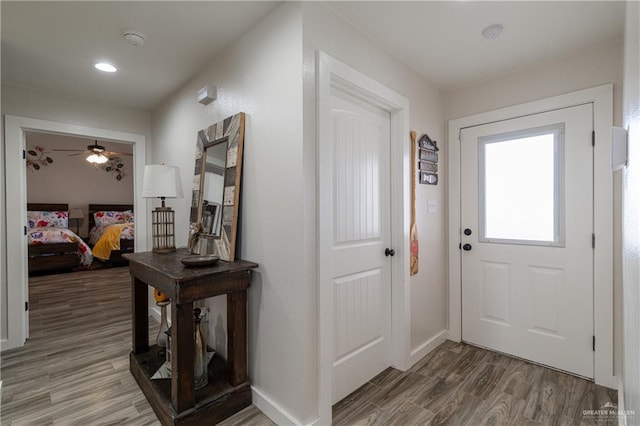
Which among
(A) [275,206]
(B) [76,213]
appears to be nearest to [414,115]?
(A) [275,206]

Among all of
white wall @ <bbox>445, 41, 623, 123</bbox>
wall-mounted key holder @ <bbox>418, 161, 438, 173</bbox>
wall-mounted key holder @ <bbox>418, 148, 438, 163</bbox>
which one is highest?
white wall @ <bbox>445, 41, 623, 123</bbox>

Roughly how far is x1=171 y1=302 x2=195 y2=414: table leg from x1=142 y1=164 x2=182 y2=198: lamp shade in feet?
3.48

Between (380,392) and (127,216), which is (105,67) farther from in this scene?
(127,216)

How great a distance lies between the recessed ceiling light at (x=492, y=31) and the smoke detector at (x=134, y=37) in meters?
2.32

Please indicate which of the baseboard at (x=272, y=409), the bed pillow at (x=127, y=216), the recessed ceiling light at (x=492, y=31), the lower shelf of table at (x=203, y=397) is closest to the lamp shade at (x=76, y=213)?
the bed pillow at (x=127, y=216)

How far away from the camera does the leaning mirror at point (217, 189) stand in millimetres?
2008

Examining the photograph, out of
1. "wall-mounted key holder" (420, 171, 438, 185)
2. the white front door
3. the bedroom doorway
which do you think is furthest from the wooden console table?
the bedroom doorway

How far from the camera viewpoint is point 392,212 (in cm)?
236

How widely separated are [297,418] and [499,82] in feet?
9.89

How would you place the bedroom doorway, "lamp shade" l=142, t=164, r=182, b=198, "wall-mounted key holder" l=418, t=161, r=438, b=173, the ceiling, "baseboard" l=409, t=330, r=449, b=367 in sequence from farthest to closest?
1. the bedroom doorway
2. "wall-mounted key holder" l=418, t=161, r=438, b=173
3. "baseboard" l=409, t=330, r=449, b=367
4. "lamp shade" l=142, t=164, r=182, b=198
5. the ceiling

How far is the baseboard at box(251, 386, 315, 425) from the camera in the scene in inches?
65.8

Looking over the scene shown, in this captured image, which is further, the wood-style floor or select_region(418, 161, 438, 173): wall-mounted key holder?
select_region(418, 161, 438, 173): wall-mounted key holder

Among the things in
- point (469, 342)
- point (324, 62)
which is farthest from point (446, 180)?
point (324, 62)

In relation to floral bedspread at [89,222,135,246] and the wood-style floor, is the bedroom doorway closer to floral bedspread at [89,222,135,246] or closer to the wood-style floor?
floral bedspread at [89,222,135,246]
